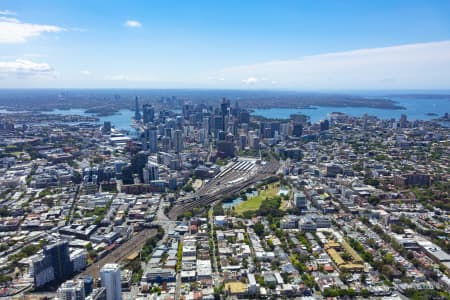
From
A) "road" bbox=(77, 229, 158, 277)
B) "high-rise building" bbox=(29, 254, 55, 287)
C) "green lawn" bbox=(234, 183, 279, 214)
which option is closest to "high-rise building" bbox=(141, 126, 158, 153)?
"green lawn" bbox=(234, 183, 279, 214)

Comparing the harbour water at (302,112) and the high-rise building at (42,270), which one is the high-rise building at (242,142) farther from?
the high-rise building at (42,270)

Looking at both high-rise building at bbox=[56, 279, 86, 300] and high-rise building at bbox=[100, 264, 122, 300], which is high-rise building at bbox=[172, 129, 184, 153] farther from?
high-rise building at bbox=[56, 279, 86, 300]

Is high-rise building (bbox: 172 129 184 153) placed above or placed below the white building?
above

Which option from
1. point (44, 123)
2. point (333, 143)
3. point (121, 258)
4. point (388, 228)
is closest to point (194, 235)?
point (121, 258)

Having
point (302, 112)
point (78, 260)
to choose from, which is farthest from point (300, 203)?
point (302, 112)

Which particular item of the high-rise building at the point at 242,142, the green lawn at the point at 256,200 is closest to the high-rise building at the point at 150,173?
the green lawn at the point at 256,200

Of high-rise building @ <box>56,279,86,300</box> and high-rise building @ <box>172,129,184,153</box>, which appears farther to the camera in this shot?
high-rise building @ <box>172,129,184,153</box>

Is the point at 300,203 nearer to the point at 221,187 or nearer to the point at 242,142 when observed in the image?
the point at 221,187
